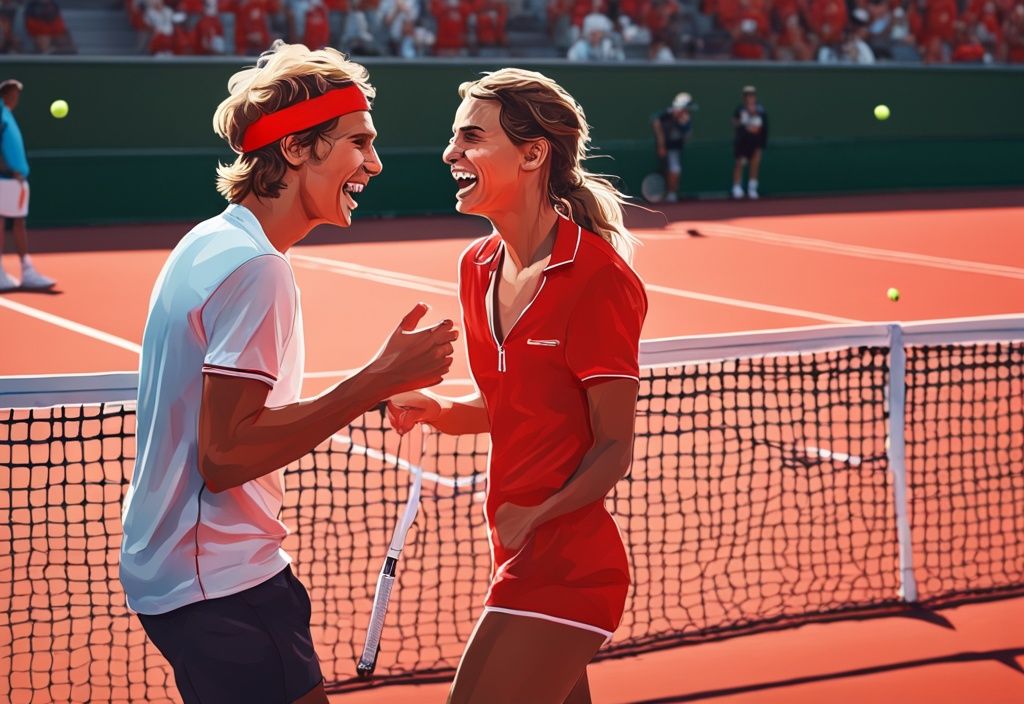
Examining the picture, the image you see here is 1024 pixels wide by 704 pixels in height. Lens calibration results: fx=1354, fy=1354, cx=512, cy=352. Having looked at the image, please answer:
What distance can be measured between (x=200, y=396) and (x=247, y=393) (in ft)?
0.46

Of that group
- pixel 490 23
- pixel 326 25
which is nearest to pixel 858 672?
pixel 326 25

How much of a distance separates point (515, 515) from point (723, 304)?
10.3 metres

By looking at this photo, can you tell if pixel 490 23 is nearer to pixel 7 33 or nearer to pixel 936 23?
pixel 7 33

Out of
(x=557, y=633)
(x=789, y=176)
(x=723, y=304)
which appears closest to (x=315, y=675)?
(x=557, y=633)

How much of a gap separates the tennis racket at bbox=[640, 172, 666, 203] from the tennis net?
1496cm

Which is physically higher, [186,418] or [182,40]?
[182,40]

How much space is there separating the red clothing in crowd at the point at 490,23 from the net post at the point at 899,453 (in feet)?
59.4

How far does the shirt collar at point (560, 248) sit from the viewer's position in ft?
10.0

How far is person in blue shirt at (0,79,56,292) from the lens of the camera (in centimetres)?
1256

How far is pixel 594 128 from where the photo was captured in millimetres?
21516

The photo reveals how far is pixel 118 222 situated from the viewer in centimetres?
1922

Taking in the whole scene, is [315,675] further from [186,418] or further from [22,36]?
[22,36]

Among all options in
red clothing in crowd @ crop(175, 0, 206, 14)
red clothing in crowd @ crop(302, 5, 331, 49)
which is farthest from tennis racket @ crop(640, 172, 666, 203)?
red clothing in crowd @ crop(175, 0, 206, 14)

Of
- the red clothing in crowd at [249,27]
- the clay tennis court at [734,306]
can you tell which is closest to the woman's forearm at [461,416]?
the clay tennis court at [734,306]
